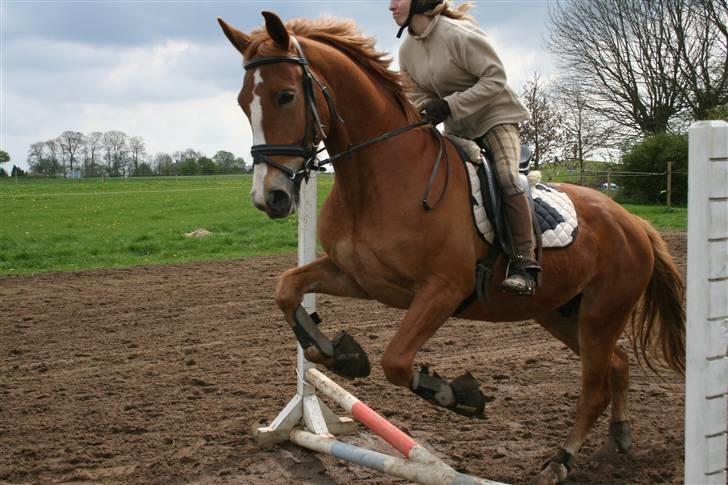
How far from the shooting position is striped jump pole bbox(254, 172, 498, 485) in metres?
4.46

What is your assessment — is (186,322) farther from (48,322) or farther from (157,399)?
(157,399)

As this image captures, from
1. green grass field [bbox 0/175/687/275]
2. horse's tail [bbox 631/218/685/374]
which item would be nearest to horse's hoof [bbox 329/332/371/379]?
horse's tail [bbox 631/218/685/374]

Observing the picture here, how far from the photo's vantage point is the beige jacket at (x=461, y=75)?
4.46 m

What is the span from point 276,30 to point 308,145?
60cm

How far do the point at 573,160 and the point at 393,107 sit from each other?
95.4 feet

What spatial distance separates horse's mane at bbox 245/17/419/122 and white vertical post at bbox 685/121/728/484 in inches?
79.7

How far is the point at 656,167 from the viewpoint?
1015 inches

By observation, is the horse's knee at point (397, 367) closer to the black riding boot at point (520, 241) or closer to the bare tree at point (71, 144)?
the black riding boot at point (520, 241)

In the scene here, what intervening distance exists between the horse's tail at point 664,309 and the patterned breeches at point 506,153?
1.58m

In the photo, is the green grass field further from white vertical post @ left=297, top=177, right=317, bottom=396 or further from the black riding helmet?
the black riding helmet

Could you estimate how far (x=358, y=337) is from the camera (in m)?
8.24

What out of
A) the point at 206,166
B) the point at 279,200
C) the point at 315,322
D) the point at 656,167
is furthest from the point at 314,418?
the point at 206,166

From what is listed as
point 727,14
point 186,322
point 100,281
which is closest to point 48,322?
point 186,322

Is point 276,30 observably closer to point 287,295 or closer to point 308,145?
point 308,145
